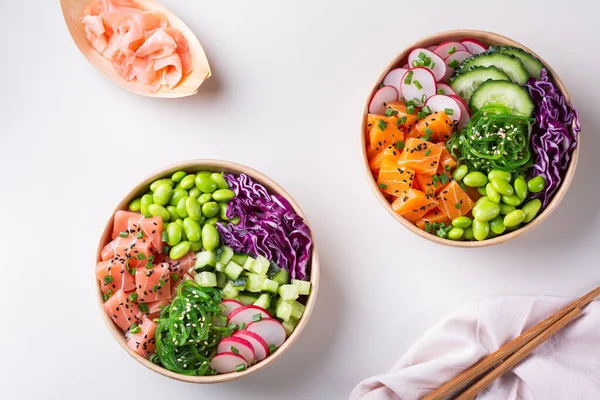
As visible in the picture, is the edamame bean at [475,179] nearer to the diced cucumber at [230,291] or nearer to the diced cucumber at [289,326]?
the diced cucumber at [289,326]

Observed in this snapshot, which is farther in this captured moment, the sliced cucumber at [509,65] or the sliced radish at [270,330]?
the sliced cucumber at [509,65]

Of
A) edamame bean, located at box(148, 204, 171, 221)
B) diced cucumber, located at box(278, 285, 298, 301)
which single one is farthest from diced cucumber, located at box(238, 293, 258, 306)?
edamame bean, located at box(148, 204, 171, 221)

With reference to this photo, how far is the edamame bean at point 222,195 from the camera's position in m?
2.95

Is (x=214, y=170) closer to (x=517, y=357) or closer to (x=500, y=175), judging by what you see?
(x=500, y=175)

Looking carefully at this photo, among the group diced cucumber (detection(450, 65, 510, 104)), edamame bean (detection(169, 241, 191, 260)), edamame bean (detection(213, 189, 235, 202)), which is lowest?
edamame bean (detection(169, 241, 191, 260))

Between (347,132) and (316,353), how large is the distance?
3.41ft

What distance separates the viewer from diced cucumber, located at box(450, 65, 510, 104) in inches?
118

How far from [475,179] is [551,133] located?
382 mm

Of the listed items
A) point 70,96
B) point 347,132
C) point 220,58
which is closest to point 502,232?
point 347,132

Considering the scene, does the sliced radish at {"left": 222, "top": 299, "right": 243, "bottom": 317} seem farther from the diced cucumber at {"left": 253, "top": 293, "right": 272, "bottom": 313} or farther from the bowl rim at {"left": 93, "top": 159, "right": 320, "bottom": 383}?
the bowl rim at {"left": 93, "top": 159, "right": 320, "bottom": 383}

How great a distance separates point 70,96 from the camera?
10.8ft

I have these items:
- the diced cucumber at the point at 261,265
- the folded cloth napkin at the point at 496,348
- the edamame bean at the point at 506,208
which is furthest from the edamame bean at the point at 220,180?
the edamame bean at the point at 506,208

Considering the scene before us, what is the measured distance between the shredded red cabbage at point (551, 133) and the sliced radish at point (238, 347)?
1369 mm

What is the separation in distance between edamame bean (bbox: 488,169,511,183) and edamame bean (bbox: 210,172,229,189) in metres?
1.13
